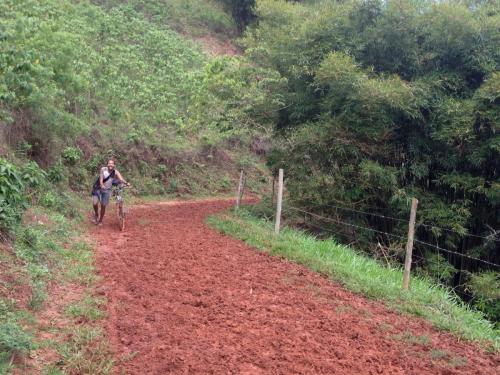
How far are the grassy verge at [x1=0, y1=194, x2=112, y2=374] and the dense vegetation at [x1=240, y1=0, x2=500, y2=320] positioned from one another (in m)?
6.03

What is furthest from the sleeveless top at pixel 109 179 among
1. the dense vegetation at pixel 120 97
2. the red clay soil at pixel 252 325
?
the red clay soil at pixel 252 325

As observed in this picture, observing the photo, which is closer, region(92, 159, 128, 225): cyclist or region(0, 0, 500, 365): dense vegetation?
region(0, 0, 500, 365): dense vegetation

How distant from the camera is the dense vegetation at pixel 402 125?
10641mm

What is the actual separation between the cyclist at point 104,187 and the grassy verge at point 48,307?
2.61 metres

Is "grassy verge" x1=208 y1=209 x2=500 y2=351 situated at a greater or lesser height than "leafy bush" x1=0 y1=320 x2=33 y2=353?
greater

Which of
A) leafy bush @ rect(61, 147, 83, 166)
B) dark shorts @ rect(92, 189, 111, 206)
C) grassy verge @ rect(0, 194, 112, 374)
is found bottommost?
grassy verge @ rect(0, 194, 112, 374)

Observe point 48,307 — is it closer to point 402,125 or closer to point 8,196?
point 8,196

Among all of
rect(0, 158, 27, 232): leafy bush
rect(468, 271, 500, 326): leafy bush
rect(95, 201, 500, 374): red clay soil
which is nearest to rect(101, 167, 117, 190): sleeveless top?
rect(95, 201, 500, 374): red clay soil

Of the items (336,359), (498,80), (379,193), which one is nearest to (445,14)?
(498,80)

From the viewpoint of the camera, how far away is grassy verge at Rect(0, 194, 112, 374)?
4441mm

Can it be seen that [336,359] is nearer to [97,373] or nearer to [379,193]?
[97,373]

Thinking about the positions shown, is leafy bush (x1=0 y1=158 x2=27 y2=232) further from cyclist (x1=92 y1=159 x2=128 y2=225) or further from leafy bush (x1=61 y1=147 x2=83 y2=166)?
leafy bush (x1=61 y1=147 x2=83 y2=166)

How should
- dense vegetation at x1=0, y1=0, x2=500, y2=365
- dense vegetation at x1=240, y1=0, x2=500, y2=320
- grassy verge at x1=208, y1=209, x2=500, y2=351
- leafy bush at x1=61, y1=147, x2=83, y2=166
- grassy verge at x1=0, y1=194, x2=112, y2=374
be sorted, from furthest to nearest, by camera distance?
leafy bush at x1=61, y1=147, x2=83, y2=166 < dense vegetation at x1=240, y1=0, x2=500, y2=320 < dense vegetation at x1=0, y1=0, x2=500, y2=365 < grassy verge at x1=208, y1=209, x2=500, y2=351 < grassy verge at x1=0, y1=194, x2=112, y2=374

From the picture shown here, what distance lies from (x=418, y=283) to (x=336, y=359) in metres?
3.55
